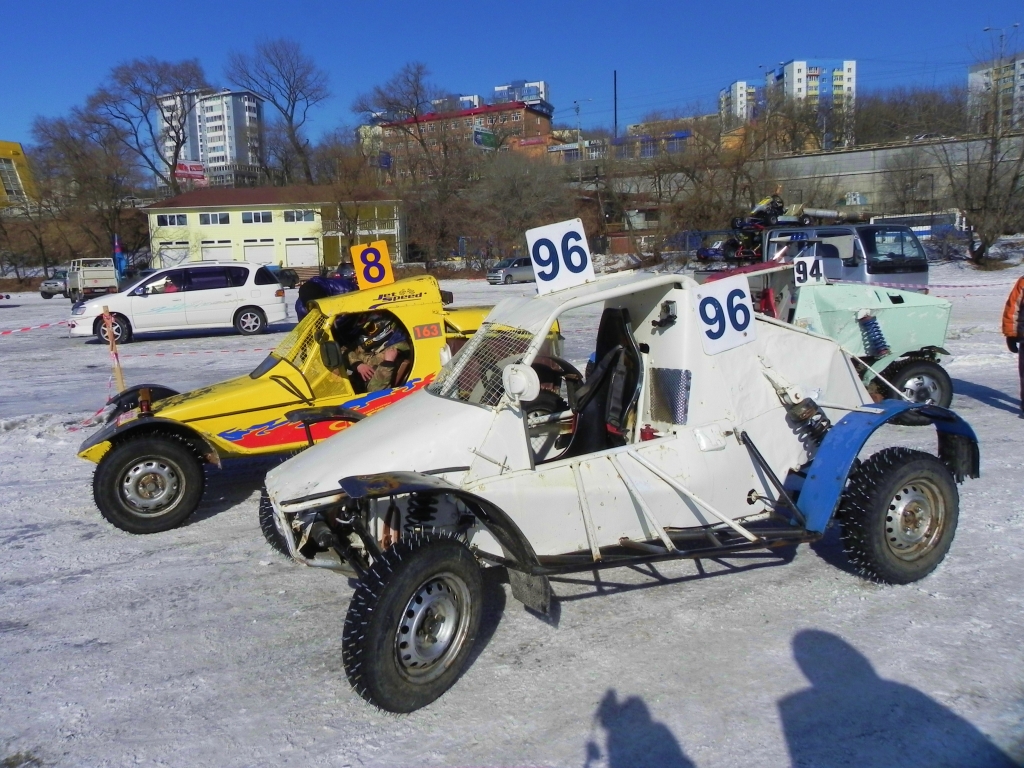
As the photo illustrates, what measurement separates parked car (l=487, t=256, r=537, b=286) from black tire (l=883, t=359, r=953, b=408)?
32.3 m

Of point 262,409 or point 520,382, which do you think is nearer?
point 520,382

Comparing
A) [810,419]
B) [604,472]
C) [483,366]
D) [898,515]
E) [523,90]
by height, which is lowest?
[898,515]

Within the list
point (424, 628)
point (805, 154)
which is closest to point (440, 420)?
point (424, 628)

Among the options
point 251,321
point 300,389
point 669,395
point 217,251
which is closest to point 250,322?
point 251,321

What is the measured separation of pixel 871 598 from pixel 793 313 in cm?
477

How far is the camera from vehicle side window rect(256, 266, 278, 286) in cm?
2073

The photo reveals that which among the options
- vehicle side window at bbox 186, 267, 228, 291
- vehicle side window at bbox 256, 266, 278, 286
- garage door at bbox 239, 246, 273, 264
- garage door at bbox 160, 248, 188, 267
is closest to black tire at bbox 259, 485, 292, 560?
vehicle side window at bbox 186, 267, 228, 291

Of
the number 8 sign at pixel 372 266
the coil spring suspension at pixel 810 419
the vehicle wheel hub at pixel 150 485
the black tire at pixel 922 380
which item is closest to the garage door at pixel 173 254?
the number 8 sign at pixel 372 266

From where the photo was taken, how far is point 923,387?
9.31 meters

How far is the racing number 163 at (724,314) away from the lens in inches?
199

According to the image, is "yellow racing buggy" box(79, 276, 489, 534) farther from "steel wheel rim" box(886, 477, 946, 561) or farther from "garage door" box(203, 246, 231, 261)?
"garage door" box(203, 246, 231, 261)

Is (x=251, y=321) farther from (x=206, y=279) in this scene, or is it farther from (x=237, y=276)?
(x=206, y=279)

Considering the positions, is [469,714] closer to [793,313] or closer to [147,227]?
[793,313]

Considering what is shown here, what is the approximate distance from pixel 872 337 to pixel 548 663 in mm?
6340
